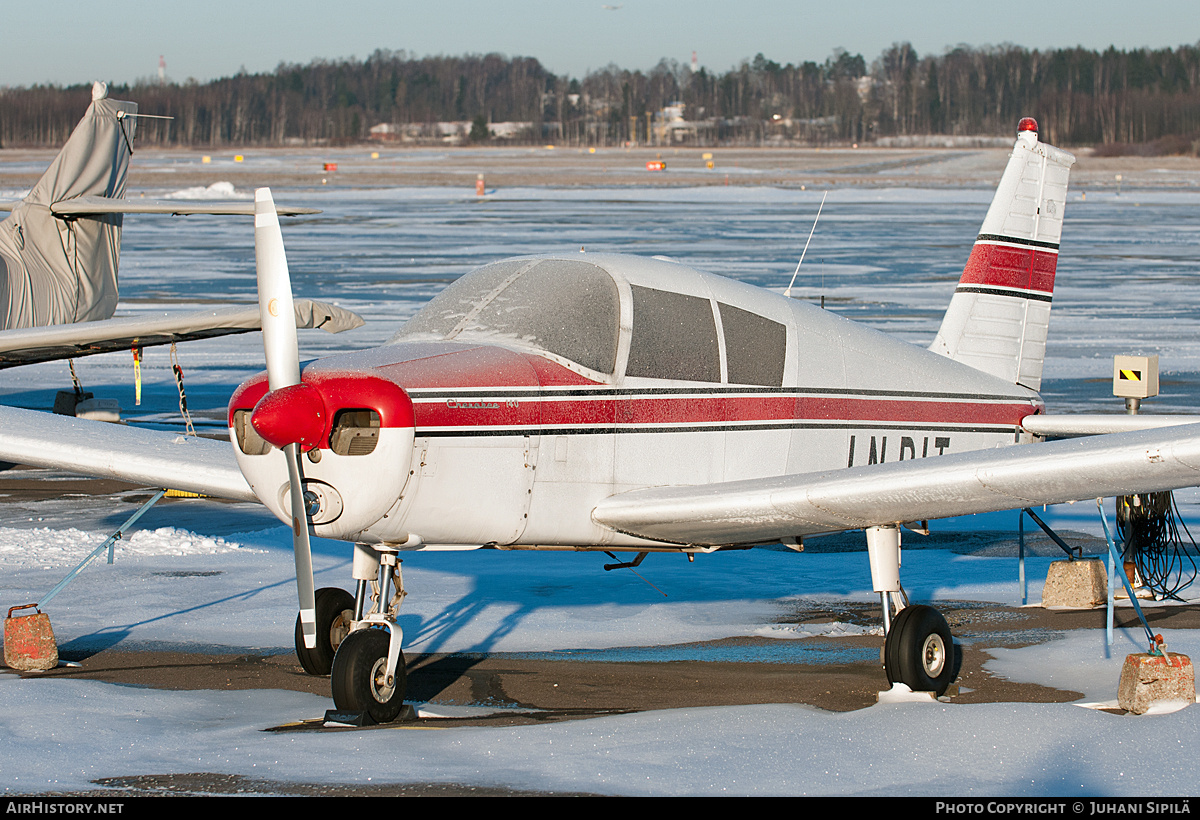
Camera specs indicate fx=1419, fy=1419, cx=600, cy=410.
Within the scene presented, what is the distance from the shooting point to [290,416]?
543 centimetres

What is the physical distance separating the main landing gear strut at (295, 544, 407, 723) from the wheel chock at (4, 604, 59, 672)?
50.9 inches

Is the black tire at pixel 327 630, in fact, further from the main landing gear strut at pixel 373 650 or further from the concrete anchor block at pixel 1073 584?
the concrete anchor block at pixel 1073 584

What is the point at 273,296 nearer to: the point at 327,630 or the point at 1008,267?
the point at 327,630

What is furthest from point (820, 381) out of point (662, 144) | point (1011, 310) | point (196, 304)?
point (662, 144)

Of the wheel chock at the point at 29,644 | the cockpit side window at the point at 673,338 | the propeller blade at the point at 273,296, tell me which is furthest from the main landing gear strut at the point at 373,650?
the cockpit side window at the point at 673,338

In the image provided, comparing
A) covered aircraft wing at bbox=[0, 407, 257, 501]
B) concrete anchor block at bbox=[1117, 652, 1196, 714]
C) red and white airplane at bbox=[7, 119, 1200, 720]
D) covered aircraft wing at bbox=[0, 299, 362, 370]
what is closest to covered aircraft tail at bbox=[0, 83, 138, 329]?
covered aircraft wing at bbox=[0, 299, 362, 370]

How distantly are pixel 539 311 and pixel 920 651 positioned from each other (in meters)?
2.43

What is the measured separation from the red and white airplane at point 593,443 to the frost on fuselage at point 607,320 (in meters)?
0.01

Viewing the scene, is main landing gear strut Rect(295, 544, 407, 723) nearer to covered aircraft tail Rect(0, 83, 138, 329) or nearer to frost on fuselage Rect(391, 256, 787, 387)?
frost on fuselage Rect(391, 256, 787, 387)

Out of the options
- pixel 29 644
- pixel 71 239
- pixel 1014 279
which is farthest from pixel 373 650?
pixel 71 239

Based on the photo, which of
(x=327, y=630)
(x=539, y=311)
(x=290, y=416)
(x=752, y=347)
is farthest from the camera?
(x=327, y=630)

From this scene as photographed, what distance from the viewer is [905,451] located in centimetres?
798

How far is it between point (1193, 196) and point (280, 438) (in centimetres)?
6176
